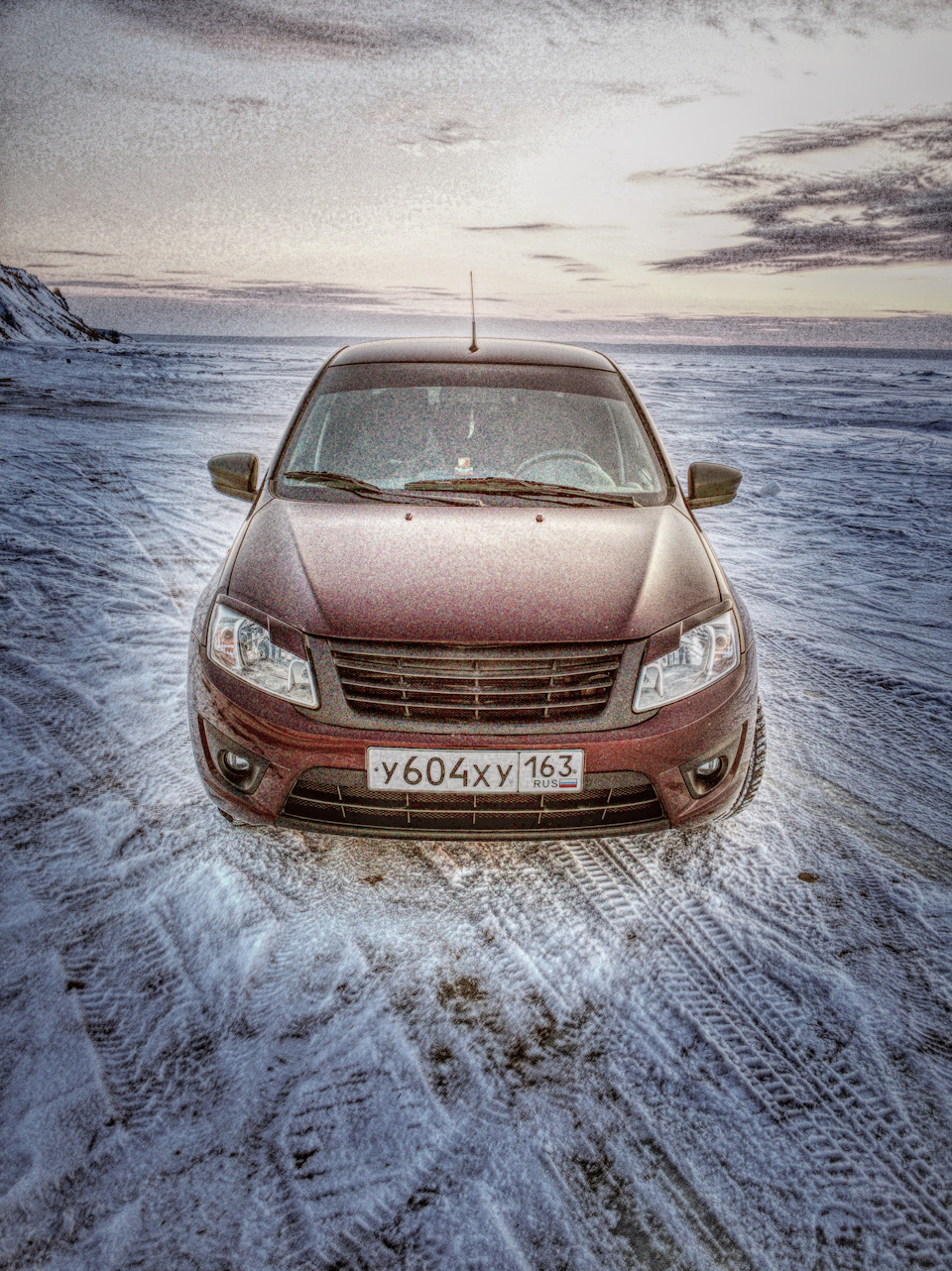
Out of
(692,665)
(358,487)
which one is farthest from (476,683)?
(358,487)

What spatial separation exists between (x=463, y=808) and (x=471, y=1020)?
1.71 feet

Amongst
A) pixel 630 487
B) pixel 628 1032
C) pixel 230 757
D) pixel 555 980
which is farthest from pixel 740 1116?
pixel 630 487

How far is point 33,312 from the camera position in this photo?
214 ft

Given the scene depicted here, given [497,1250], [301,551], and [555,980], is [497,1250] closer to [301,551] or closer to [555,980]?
[555,980]

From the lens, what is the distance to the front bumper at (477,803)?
2.18 meters

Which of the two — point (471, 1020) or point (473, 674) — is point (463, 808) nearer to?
point (473, 674)

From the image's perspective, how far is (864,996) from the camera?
2070 millimetres

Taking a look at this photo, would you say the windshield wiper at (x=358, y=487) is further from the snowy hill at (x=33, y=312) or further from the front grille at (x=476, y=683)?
the snowy hill at (x=33, y=312)

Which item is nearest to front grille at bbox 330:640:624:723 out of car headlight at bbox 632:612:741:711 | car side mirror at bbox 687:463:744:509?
car headlight at bbox 632:612:741:711

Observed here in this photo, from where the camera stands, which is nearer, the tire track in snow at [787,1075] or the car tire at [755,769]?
the tire track in snow at [787,1075]

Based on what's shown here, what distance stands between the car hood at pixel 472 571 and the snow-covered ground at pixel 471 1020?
829mm

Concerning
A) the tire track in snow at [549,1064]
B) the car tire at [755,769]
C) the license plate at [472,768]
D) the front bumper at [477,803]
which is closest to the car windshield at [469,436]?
the car tire at [755,769]

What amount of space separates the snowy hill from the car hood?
193ft

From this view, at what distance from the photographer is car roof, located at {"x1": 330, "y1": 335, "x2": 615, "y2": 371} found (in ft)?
12.5
